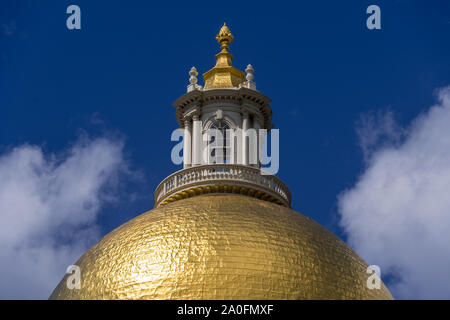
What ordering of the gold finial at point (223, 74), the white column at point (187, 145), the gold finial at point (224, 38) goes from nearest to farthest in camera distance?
the white column at point (187, 145), the gold finial at point (223, 74), the gold finial at point (224, 38)

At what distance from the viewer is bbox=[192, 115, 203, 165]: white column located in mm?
37222

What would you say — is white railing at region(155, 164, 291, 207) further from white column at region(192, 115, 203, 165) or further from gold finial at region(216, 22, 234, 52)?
gold finial at region(216, 22, 234, 52)

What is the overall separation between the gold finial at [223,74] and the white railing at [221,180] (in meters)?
5.75

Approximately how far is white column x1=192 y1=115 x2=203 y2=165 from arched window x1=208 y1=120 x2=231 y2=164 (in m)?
0.39

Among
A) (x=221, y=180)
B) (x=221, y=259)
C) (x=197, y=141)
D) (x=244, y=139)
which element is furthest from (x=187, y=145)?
(x=221, y=259)

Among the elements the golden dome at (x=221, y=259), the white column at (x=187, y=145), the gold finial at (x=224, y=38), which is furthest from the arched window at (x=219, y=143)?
the golden dome at (x=221, y=259)

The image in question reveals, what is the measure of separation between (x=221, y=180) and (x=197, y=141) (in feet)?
14.1

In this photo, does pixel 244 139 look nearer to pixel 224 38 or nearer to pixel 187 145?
pixel 187 145

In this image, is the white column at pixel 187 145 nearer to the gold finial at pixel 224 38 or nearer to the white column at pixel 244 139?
the white column at pixel 244 139

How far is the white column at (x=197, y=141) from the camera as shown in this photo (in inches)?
1465

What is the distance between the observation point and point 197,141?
37.8 meters

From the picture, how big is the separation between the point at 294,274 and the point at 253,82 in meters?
13.0
